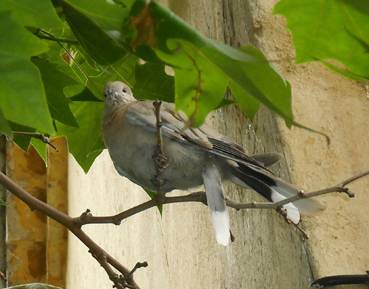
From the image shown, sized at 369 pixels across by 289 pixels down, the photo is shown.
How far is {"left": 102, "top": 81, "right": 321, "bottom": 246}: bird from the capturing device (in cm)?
127

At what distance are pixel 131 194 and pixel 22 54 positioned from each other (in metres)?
1.57

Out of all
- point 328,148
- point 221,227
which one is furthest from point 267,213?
point 221,227

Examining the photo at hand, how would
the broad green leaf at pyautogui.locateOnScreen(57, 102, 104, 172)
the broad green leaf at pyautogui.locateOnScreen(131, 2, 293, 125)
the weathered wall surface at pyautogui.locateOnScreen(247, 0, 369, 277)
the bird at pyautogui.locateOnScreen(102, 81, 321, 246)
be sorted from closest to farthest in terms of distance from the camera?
the broad green leaf at pyautogui.locateOnScreen(131, 2, 293, 125), the broad green leaf at pyautogui.locateOnScreen(57, 102, 104, 172), the bird at pyautogui.locateOnScreen(102, 81, 321, 246), the weathered wall surface at pyautogui.locateOnScreen(247, 0, 369, 277)

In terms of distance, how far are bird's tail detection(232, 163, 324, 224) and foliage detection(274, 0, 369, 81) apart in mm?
505

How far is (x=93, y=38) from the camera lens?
61 centimetres

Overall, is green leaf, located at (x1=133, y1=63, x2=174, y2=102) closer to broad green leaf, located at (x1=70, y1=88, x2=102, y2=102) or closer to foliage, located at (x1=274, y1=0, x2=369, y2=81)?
broad green leaf, located at (x1=70, y1=88, x2=102, y2=102)

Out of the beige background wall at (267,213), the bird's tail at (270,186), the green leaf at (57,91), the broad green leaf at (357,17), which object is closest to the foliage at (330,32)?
the broad green leaf at (357,17)

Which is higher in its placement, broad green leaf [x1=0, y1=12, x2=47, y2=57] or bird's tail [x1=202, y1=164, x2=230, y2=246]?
bird's tail [x1=202, y1=164, x2=230, y2=246]

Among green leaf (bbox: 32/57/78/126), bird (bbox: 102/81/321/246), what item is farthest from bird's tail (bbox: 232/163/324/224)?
green leaf (bbox: 32/57/78/126)

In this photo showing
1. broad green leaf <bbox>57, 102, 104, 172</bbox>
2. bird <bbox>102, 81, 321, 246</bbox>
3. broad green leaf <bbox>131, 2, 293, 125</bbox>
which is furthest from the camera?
bird <bbox>102, 81, 321, 246</bbox>

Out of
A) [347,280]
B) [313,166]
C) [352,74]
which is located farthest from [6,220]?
[352,74]

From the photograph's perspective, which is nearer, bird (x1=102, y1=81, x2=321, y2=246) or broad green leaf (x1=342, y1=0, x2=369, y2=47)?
broad green leaf (x1=342, y1=0, x2=369, y2=47)

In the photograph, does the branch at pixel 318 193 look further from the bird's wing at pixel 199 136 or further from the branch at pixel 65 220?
the bird's wing at pixel 199 136

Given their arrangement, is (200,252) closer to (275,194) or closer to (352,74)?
(275,194)
